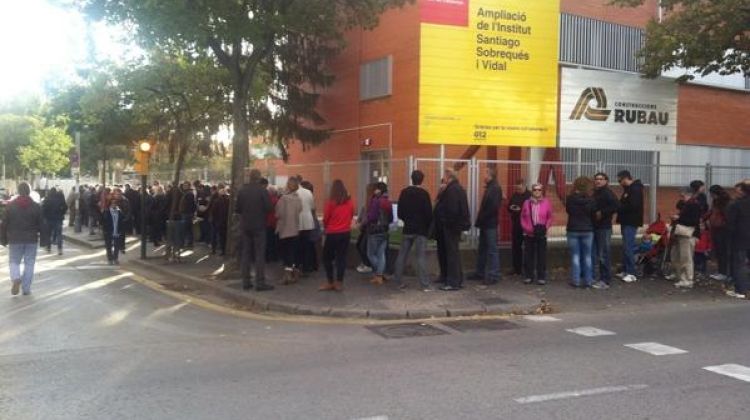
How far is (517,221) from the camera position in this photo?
12.2 metres

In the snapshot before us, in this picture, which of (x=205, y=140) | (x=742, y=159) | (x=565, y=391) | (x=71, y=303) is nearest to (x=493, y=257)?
(x=565, y=391)

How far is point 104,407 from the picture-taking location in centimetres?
521

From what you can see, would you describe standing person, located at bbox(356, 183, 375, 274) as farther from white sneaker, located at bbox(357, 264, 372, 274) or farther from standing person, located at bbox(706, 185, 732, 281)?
Answer: standing person, located at bbox(706, 185, 732, 281)

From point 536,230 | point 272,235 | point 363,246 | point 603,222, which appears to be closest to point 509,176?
point 536,230

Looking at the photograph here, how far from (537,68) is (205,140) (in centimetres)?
1201

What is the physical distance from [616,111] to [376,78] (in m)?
7.46

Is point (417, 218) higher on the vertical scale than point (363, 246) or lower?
higher

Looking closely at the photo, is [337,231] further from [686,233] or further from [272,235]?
[686,233]

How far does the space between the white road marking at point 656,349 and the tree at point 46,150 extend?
47.3 metres

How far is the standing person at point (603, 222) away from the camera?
1152 cm

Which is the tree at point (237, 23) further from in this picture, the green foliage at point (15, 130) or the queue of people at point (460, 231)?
the green foliage at point (15, 130)

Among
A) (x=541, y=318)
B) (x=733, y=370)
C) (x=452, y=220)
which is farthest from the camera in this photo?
(x=452, y=220)

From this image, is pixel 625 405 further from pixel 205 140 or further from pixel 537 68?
pixel 205 140

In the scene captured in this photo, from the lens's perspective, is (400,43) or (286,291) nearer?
(286,291)
